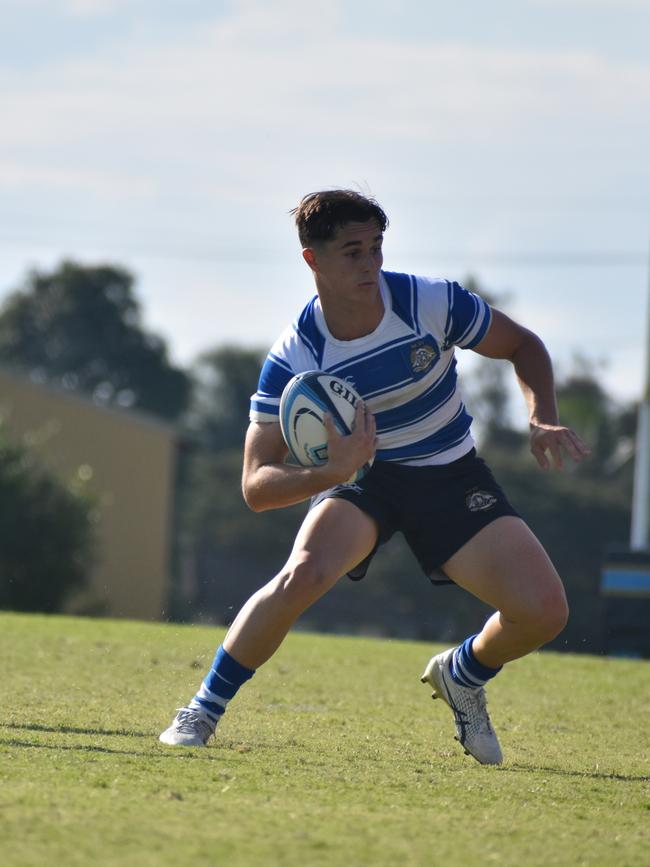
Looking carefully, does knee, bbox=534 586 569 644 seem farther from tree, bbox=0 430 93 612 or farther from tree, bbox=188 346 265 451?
tree, bbox=188 346 265 451

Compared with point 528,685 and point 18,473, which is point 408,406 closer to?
point 528,685

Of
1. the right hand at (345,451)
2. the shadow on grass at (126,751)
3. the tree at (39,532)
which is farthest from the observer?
the tree at (39,532)

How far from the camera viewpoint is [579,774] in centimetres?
627

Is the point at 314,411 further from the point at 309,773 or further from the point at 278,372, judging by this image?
the point at 309,773

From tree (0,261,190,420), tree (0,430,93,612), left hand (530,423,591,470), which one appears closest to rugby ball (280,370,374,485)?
left hand (530,423,591,470)

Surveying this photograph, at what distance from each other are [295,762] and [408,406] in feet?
5.02

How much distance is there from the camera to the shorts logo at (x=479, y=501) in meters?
6.57

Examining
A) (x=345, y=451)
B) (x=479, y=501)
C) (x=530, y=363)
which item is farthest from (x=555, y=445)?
(x=345, y=451)

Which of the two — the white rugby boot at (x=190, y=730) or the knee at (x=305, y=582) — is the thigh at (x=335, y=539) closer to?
the knee at (x=305, y=582)

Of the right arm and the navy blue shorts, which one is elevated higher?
the right arm

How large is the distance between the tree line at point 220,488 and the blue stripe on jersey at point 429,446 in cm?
2371

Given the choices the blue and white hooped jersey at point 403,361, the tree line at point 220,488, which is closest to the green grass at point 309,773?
the blue and white hooped jersey at point 403,361

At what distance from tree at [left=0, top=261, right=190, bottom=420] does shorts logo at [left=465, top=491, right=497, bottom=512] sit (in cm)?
6949

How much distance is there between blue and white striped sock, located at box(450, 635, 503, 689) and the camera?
680 centimetres
